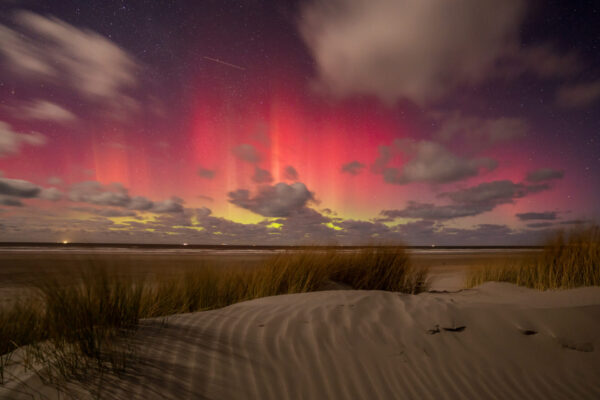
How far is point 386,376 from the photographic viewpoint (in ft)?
6.77

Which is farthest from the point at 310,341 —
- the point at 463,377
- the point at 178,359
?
the point at 463,377

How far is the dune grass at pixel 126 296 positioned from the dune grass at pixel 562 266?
91.5 inches

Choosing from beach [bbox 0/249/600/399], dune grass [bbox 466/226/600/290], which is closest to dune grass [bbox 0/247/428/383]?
beach [bbox 0/249/600/399]

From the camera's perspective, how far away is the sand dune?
1.84 meters

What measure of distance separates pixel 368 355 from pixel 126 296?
86.7 inches

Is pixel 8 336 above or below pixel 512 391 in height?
above

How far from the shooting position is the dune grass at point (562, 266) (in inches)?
208

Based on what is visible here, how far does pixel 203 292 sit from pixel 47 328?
2.20 m

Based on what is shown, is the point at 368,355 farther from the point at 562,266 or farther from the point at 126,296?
the point at 562,266

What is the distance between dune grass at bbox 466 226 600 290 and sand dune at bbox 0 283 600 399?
118 inches

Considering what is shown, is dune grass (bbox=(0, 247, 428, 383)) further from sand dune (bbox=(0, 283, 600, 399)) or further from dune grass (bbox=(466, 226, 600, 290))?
dune grass (bbox=(466, 226, 600, 290))

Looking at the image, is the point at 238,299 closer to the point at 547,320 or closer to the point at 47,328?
the point at 47,328

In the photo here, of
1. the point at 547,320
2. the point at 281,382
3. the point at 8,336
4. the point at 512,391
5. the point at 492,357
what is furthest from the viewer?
the point at 547,320

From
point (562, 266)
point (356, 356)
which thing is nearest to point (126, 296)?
point (356, 356)
